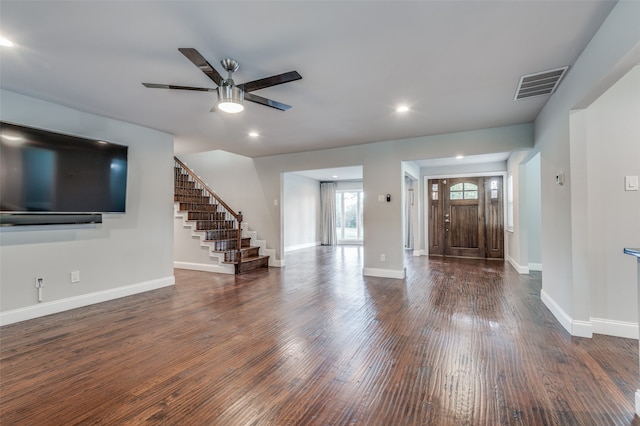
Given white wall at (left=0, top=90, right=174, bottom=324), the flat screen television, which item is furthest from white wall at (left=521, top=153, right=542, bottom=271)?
the flat screen television

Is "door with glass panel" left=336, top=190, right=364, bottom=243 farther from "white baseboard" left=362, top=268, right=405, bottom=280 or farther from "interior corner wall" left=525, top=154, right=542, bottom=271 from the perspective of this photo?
"interior corner wall" left=525, top=154, right=542, bottom=271

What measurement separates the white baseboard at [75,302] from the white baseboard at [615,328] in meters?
5.45

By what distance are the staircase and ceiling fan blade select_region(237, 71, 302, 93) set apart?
382 cm

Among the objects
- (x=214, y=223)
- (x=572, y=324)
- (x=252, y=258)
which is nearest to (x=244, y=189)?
(x=214, y=223)

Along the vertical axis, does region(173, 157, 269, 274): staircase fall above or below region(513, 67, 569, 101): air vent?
below

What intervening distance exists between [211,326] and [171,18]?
272 centimetres

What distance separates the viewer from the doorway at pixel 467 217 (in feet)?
24.3

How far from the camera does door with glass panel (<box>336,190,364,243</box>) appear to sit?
36.4 feet

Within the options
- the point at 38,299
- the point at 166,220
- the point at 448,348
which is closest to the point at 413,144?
the point at 448,348

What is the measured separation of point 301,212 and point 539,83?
7833 millimetres

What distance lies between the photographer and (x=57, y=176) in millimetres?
3371

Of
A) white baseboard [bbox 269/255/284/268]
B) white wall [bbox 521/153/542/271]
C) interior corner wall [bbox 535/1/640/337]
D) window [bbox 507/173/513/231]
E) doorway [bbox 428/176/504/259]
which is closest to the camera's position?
interior corner wall [bbox 535/1/640/337]

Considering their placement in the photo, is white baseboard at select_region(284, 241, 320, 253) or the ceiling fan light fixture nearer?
the ceiling fan light fixture

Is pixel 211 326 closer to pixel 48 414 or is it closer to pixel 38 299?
pixel 48 414
